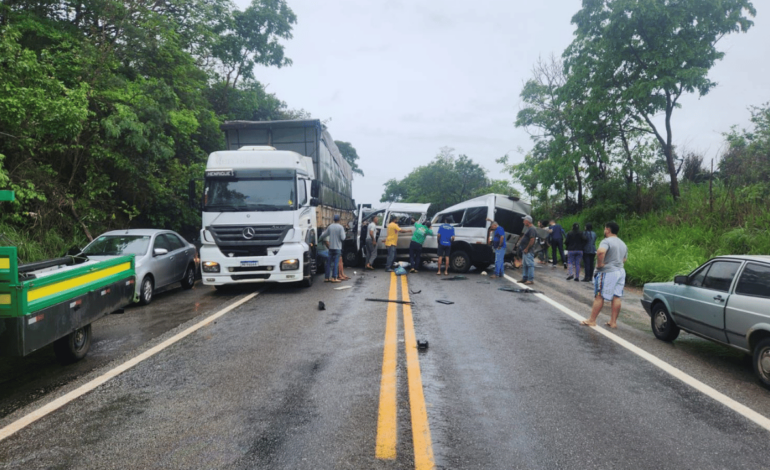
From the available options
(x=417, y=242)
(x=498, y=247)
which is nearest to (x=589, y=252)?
(x=498, y=247)

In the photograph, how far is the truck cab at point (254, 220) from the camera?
1024cm

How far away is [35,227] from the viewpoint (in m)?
12.4

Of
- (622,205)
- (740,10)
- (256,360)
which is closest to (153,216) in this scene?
(256,360)

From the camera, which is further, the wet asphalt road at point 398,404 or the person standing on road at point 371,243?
the person standing on road at point 371,243

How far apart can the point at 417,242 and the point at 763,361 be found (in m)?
10.0

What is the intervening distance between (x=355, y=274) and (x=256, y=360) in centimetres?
886

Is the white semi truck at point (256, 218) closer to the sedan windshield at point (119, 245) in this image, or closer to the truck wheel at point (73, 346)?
the sedan windshield at point (119, 245)

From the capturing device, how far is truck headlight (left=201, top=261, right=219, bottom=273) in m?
10.2

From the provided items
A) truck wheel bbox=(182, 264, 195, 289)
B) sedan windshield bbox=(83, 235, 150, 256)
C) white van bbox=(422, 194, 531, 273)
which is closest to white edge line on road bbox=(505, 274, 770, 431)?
white van bbox=(422, 194, 531, 273)

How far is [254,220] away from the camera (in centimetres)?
1038

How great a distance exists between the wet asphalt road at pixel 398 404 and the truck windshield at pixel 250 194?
3.75 metres

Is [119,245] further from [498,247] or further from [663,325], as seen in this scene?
[663,325]

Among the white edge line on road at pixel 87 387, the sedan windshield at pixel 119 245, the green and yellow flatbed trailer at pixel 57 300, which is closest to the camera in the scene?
the white edge line on road at pixel 87 387

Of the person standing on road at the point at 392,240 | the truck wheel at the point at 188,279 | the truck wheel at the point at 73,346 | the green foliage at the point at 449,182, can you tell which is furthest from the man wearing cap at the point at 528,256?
the green foliage at the point at 449,182
